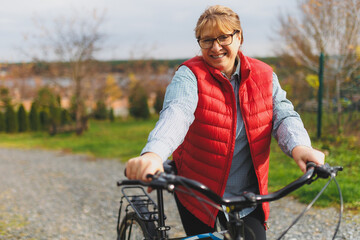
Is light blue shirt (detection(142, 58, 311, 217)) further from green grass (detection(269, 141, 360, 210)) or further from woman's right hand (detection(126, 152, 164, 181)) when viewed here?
green grass (detection(269, 141, 360, 210))

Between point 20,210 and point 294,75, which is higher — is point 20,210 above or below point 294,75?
below

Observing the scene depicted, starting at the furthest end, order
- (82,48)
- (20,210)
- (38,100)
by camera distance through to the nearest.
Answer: (38,100) → (82,48) → (20,210)

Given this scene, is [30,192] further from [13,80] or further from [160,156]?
[13,80]

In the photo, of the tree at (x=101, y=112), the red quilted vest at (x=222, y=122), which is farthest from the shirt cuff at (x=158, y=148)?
the tree at (x=101, y=112)

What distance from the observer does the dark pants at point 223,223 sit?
6.61 feet

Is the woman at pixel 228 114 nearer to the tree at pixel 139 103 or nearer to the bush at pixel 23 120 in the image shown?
the tree at pixel 139 103

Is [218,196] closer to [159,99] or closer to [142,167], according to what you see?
[142,167]

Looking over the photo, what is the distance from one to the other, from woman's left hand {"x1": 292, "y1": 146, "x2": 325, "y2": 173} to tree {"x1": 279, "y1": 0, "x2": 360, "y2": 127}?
26.2 feet

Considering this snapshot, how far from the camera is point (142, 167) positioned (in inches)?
53.3

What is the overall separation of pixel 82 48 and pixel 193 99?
53.0ft

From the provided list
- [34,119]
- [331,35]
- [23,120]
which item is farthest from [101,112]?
[331,35]

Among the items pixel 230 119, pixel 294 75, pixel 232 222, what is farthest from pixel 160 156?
pixel 294 75

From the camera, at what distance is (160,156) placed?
1.46 meters

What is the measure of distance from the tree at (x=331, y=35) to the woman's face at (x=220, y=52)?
7772 mm
